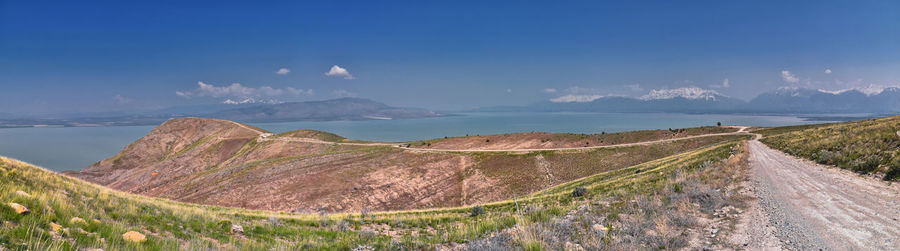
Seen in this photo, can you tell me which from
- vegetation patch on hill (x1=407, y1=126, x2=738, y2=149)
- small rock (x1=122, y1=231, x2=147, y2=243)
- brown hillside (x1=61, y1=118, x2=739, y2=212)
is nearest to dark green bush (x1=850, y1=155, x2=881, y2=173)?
brown hillside (x1=61, y1=118, x2=739, y2=212)

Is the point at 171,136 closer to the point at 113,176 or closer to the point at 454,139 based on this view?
the point at 113,176

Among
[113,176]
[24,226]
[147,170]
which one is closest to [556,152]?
[24,226]

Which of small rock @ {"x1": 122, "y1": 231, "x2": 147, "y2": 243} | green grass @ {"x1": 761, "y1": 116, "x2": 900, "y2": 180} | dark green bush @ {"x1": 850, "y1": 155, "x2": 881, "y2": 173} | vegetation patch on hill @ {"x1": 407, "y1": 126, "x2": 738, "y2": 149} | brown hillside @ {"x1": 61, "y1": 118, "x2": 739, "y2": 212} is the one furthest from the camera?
vegetation patch on hill @ {"x1": 407, "y1": 126, "x2": 738, "y2": 149}

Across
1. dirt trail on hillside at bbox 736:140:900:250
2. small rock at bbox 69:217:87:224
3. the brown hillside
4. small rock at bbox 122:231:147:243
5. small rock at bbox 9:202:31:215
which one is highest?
small rock at bbox 9:202:31:215

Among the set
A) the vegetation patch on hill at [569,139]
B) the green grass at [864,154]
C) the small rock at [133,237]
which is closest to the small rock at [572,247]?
the small rock at [133,237]

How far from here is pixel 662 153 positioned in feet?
165

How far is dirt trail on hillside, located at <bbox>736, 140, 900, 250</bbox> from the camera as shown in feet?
21.8

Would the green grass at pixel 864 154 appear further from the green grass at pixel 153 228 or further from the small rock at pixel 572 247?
the small rock at pixel 572 247

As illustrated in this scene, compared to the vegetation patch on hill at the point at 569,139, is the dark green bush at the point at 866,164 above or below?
above

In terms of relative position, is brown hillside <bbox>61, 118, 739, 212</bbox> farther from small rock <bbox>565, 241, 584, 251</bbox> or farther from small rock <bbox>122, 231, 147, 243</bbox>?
small rock <bbox>122, 231, 147, 243</bbox>

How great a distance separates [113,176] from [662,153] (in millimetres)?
132047

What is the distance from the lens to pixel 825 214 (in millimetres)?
8695

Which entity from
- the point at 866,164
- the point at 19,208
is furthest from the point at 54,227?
the point at 866,164

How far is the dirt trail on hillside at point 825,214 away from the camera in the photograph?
665cm
